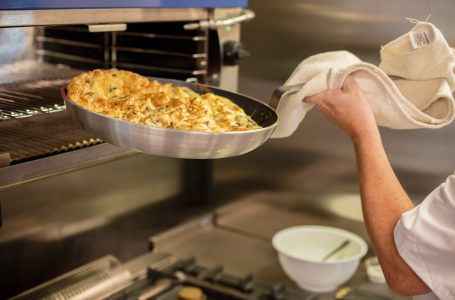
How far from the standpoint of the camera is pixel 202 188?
230 cm

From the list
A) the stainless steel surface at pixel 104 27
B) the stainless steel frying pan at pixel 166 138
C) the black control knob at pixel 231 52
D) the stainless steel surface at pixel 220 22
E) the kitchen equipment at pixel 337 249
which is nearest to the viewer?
the stainless steel frying pan at pixel 166 138

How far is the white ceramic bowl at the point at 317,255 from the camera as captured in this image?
5.75 feet

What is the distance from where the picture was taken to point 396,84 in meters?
1.35

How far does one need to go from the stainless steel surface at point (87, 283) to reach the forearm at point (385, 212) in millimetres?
812

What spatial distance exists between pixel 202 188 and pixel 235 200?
130 mm

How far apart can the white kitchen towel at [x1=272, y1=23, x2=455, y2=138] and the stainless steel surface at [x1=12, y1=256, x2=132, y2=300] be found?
709 mm

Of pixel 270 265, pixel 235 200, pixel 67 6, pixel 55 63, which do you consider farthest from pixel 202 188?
pixel 67 6

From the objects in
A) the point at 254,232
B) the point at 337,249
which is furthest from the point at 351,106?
the point at 254,232

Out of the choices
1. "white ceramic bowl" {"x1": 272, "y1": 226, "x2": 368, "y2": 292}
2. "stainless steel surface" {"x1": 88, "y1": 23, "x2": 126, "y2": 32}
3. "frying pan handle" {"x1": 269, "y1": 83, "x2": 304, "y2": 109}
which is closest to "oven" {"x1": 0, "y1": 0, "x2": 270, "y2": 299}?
"stainless steel surface" {"x1": 88, "y1": 23, "x2": 126, "y2": 32}

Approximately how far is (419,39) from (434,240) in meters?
0.40

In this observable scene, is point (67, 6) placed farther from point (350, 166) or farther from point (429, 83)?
point (350, 166)

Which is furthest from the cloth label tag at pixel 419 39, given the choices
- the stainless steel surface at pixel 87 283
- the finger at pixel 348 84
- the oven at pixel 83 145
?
the stainless steel surface at pixel 87 283

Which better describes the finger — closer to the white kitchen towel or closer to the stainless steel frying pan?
the white kitchen towel

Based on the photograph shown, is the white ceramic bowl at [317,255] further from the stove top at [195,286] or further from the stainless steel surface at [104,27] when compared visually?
the stainless steel surface at [104,27]
